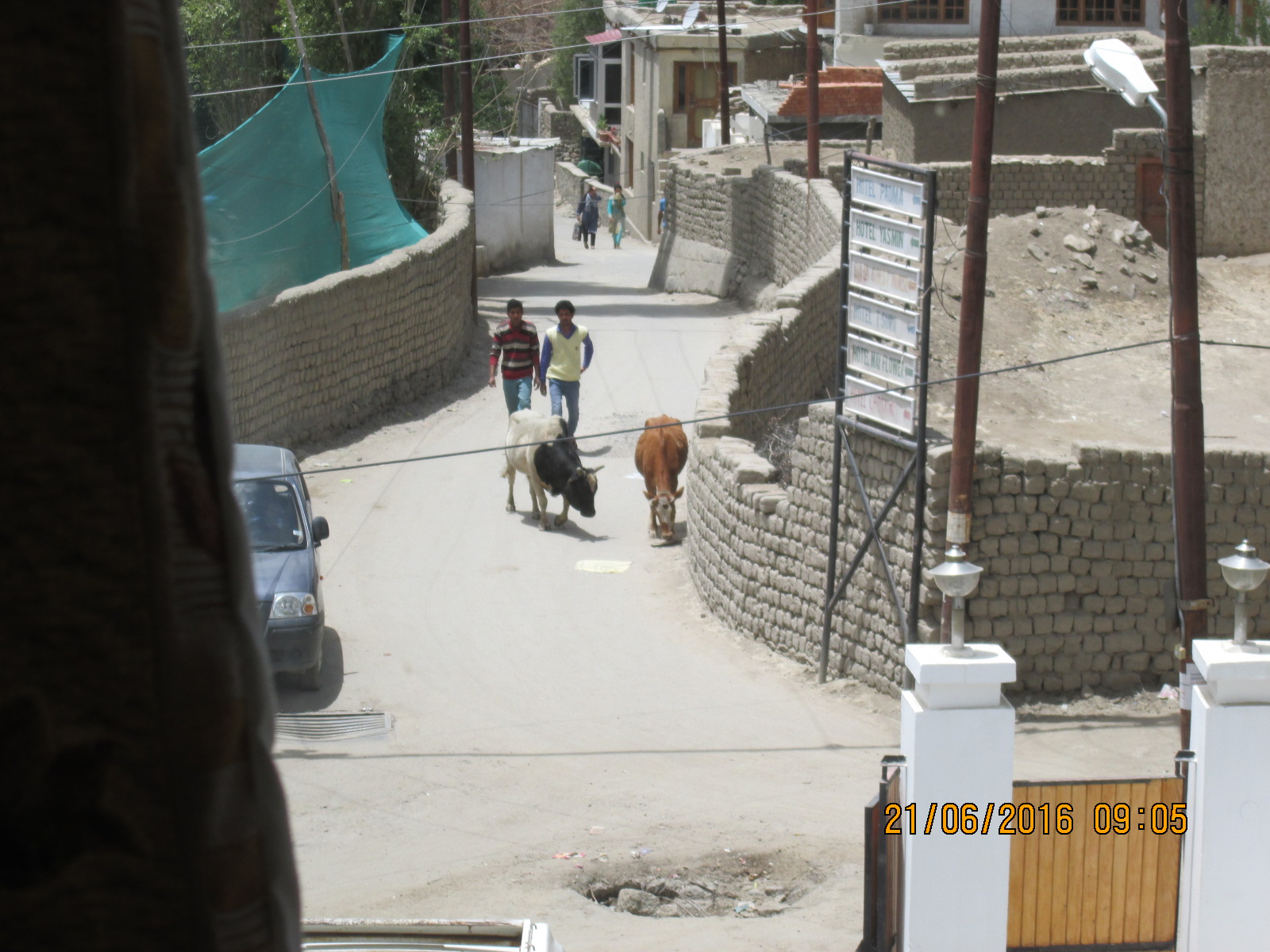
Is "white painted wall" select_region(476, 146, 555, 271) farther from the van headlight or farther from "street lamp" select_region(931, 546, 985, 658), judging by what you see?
"street lamp" select_region(931, 546, 985, 658)

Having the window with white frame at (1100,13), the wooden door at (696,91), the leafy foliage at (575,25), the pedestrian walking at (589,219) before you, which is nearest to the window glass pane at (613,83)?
the leafy foliage at (575,25)

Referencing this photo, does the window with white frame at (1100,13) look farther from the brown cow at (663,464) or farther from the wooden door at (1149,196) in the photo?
A: the brown cow at (663,464)

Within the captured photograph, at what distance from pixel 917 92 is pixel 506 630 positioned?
16.8 meters

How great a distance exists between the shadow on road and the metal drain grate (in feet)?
0.32

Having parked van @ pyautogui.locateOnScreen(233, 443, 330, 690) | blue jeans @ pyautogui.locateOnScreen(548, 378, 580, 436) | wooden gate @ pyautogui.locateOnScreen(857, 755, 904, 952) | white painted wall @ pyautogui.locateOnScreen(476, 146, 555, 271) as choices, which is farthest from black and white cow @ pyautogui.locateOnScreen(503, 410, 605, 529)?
white painted wall @ pyautogui.locateOnScreen(476, 146, 555, 271)

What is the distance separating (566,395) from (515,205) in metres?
18.8

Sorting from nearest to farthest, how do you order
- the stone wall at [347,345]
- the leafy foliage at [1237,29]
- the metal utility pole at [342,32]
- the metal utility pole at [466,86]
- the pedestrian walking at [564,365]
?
the stone wall at [347,345]
the pedestrian walking at [564,365]
the metal utility pole at [466,86]
the metal utility pole at [342,32]
the leafy foliage at [1237,29]

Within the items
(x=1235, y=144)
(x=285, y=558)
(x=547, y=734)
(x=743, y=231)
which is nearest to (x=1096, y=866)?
(x=547, y=734)

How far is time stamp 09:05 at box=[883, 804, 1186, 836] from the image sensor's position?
5.87 meters

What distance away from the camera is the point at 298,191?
52.0 feet

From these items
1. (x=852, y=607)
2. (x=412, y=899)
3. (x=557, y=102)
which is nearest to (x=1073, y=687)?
(x=852, y=607)

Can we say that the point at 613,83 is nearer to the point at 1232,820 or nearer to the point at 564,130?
the point at 564,130

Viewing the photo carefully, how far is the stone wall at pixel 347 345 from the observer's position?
13.7m

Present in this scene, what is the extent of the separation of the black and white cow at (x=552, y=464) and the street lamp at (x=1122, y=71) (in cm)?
545
